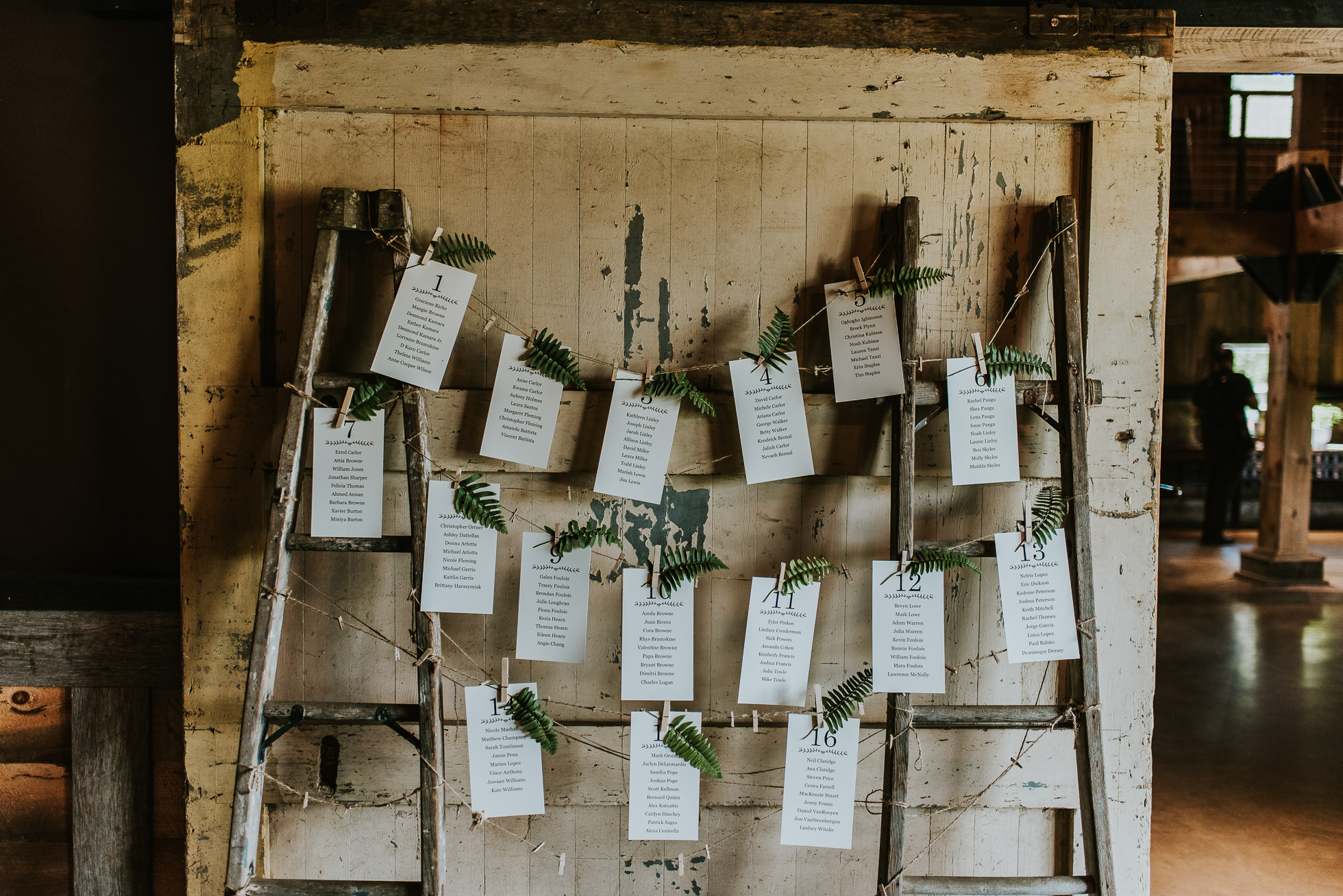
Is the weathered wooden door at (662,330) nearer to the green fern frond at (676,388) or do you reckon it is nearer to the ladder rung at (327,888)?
the green fern frond at (676,388)

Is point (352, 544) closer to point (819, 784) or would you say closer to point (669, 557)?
point (669, 557)

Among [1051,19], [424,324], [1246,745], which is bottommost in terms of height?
[1246,745]

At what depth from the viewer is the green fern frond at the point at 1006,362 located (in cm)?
146

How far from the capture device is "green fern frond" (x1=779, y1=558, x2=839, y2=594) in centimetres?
147

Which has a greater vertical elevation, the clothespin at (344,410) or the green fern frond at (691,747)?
the clothespin at (344,410)

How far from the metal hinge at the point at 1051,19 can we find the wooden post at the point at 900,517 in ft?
1.45

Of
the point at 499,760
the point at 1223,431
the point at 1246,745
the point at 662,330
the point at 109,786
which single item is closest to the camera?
the point at 499,760

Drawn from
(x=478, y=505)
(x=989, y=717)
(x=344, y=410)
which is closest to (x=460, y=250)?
(x=344, y=410)

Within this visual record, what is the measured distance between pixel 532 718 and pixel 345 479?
0.56 metres

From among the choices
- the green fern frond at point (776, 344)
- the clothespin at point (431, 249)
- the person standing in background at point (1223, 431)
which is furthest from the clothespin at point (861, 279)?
the person standing in background at point (1223, 431)

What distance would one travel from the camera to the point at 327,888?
1358 millimetres

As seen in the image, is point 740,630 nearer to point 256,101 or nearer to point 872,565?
point 872,565

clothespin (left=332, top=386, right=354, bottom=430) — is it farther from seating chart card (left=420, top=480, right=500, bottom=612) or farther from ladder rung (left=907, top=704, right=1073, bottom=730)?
ladder rung (left=907, top=704, right=1073, bottom=730)

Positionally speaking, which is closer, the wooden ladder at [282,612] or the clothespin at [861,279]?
the wooden ladder at [282,612]
